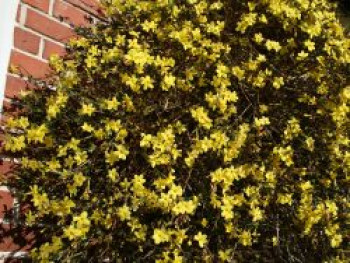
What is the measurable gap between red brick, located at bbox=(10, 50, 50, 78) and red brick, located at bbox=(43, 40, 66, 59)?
0.16ft

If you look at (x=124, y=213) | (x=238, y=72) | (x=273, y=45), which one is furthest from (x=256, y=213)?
(x=273, y=45)

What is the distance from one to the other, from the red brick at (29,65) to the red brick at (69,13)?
0.26 meters

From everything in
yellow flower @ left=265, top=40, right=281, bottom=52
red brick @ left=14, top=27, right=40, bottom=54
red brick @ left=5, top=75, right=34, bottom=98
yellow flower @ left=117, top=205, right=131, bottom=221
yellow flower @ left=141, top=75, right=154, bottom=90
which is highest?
yellow flower @ left=265, top=40, right=281, bottom=52

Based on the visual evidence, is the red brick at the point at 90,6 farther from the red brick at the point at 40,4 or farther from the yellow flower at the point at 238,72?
the yellow flower at the point at 238,72

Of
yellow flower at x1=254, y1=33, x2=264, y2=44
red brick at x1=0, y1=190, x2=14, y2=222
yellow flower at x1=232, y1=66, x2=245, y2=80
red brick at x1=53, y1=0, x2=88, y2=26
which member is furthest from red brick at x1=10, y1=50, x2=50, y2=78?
yellow flower at x1=254, y1=33, x2=264, y2=44

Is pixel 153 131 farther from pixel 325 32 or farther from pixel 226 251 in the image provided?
pixel 325 32

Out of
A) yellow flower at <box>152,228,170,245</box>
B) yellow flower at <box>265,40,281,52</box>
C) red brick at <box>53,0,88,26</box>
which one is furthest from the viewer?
yellow flower at <box>265,40,281,52</box>

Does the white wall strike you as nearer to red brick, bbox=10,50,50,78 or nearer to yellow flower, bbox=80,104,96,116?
red brick, bbox=10,50,50,78

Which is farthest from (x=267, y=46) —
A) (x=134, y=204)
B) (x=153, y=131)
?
(x=134, y=204)

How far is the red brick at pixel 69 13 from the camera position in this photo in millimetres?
2363

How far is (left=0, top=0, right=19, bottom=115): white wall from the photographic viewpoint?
209 centimetres

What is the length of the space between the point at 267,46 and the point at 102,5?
0.89m

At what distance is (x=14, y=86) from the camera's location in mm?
2191

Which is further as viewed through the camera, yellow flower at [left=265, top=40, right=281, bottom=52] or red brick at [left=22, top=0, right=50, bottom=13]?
yellow flower at [left=265, top=40, right=281, bottom=52]
